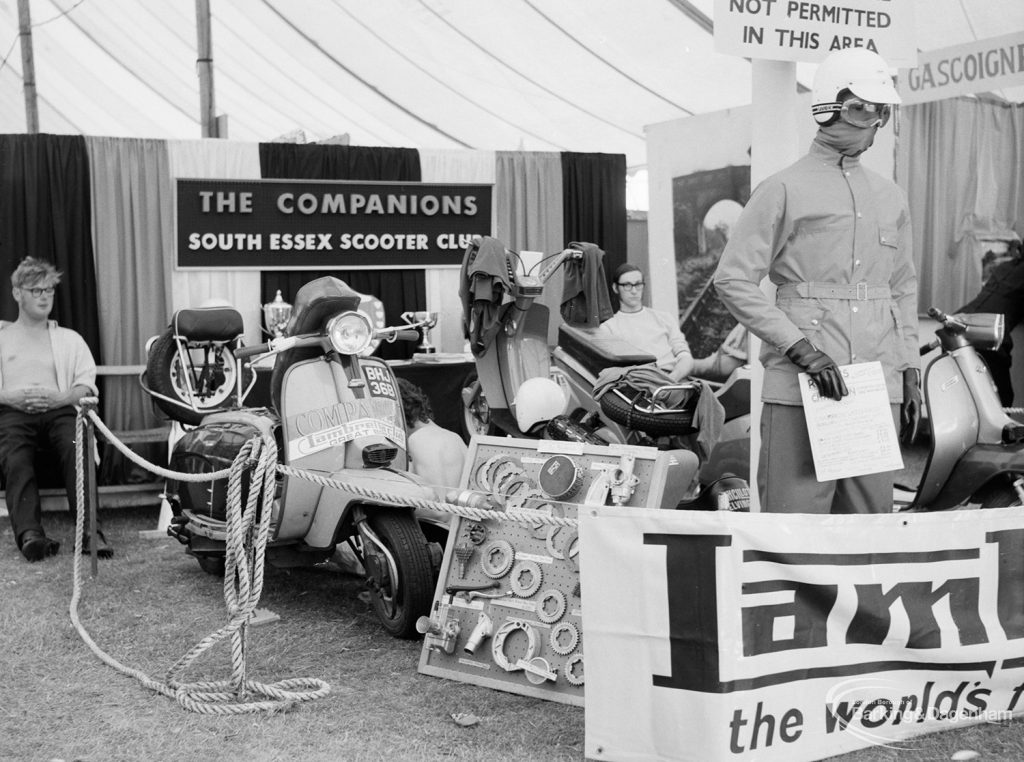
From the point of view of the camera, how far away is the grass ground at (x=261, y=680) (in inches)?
111

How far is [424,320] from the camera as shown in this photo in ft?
22.6

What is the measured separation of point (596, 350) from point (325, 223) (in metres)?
2.18

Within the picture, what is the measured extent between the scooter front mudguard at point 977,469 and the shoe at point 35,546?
12.5 feet

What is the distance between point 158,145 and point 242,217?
620mm

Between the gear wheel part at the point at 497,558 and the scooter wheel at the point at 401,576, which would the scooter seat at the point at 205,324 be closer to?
the scooter wheel at the point at 401,576

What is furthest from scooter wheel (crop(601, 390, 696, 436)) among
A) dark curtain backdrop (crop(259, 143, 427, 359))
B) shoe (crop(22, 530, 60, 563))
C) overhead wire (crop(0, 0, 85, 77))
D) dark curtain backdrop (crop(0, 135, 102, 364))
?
overhead wire (crop(0, 0, 85, 77))

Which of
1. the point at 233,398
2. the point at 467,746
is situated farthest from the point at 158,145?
the point at 467,746

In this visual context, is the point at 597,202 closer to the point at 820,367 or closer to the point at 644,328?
the point at 644,328

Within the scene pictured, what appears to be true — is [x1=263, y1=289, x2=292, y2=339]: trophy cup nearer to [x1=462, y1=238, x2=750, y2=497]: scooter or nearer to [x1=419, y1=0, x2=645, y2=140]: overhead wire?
[x1=462, y1=238, x2=750, y2=497]: scooter

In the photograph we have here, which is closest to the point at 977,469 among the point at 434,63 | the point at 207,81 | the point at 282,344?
the point at 282,344

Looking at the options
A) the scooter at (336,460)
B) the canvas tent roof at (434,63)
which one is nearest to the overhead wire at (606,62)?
the canvas tent roof at (434,63)

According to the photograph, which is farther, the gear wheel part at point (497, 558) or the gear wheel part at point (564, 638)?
the gear wheel part at point (497, 558)

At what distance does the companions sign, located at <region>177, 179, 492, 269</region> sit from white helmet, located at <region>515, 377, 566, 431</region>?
3.19 m

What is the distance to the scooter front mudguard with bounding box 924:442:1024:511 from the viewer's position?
410 cm
